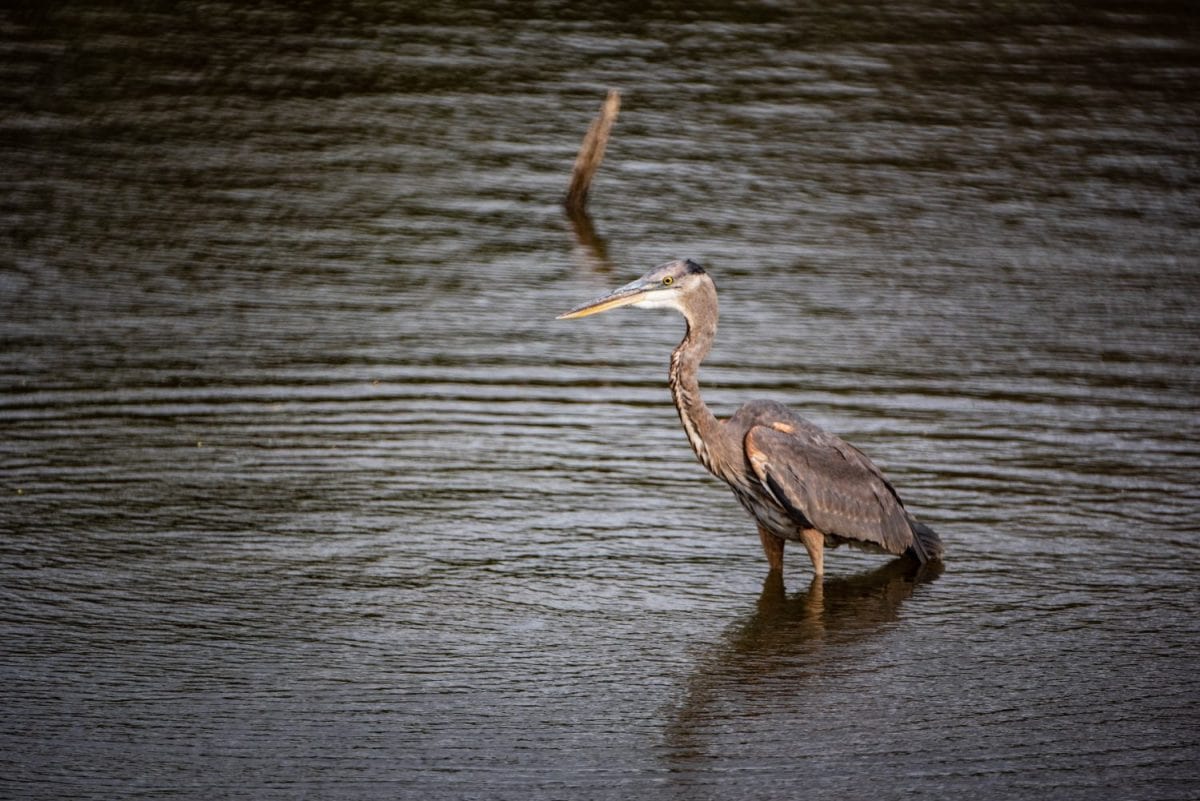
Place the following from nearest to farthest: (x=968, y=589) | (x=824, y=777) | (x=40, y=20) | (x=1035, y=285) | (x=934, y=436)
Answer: (x=824, y=777) → (x=968, y=589) → (x=934, y=436) → (x=1035, y=285) → (x=40, y=20)

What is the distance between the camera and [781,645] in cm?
789

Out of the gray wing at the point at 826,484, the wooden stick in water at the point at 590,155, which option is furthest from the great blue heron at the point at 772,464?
the wooden stick in water at the point at 590,155

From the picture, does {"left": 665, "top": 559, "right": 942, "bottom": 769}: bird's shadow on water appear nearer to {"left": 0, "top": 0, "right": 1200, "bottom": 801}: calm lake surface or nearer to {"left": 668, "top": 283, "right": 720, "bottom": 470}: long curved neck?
{"left": 0, "top": 0, "right": 1200, "bottom": 801}: calm lake surface

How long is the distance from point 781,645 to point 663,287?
186cm

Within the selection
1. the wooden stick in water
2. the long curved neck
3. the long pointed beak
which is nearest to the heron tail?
the long curved neck

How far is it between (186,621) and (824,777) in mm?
3008

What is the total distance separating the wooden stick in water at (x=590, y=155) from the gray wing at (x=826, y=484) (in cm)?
679

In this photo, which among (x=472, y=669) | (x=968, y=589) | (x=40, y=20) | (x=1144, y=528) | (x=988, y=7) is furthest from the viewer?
(x=988, y=7)

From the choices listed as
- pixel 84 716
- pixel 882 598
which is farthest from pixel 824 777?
pixel 84 716

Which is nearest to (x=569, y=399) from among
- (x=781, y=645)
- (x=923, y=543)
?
(x=923, y=543)

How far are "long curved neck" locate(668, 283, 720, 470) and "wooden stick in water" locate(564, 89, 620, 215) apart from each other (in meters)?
6.68

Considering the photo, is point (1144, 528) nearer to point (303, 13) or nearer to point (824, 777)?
point (824, 777)

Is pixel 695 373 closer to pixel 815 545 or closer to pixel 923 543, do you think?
pixel 815 545

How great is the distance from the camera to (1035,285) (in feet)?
45.0
